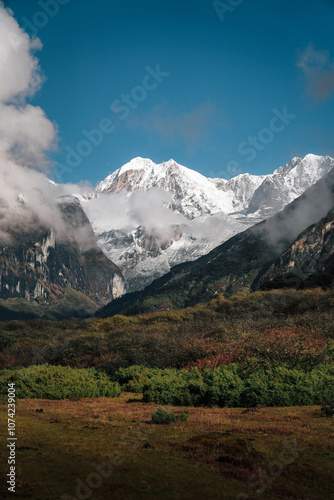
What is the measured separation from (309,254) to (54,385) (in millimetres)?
156632

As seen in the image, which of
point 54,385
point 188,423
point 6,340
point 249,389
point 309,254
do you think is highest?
point 309,254

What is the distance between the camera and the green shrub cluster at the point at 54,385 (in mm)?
36875

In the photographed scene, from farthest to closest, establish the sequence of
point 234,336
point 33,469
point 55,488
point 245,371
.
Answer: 1. point 234,336
2. point 245,371
3. point 33,469
4. point 55,488

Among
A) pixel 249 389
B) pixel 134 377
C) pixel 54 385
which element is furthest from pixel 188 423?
A: pixel 134 377

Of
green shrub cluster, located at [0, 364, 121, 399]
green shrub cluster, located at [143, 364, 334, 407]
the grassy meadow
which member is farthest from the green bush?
green shrub cluster, located at [143, 364, 334, 407]

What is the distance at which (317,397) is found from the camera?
104ft

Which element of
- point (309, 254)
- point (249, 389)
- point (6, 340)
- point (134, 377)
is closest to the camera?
point (249, 389)

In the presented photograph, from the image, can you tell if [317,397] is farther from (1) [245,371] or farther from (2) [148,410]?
(2) [148,410]

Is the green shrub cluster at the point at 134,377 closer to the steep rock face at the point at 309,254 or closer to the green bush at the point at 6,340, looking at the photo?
the green bush at the point at 6,340

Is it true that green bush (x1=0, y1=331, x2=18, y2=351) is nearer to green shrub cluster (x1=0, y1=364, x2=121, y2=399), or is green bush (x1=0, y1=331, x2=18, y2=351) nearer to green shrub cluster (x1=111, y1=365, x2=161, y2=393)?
green shrub cluster (x1=111, y1=365, x2=161, y2=393)

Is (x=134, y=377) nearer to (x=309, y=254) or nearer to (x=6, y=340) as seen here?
(x=6, y=340)

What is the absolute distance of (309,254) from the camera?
176000 mm

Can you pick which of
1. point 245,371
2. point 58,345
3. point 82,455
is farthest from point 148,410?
point 58,345

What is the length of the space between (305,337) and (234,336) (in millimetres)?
9074
